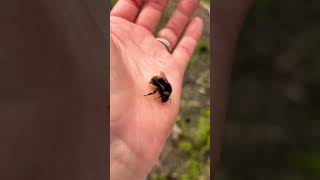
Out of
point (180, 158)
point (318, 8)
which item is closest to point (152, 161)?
point (180, 158)

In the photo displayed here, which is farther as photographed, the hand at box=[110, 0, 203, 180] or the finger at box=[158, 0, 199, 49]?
the finger at box=[158, 0, 199, 49]

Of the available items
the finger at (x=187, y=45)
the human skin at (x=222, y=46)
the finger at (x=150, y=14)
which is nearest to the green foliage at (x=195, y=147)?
the finger at (x=187, y=45)

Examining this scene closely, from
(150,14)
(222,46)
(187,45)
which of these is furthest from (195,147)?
(222,46)

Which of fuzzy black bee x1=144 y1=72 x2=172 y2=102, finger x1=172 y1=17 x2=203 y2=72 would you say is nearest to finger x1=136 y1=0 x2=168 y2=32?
finger x1=172 y1=17 x2=203 y2=72

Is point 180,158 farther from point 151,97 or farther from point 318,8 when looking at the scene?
point 318,8

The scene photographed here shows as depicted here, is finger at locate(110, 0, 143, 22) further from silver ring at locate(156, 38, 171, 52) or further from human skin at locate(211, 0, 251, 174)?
human skin at locate(211, 0, 251, 174)

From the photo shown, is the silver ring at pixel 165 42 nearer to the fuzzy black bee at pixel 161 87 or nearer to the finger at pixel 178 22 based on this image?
the finger at pixel 178 22

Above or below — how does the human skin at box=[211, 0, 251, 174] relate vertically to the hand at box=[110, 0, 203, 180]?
above
